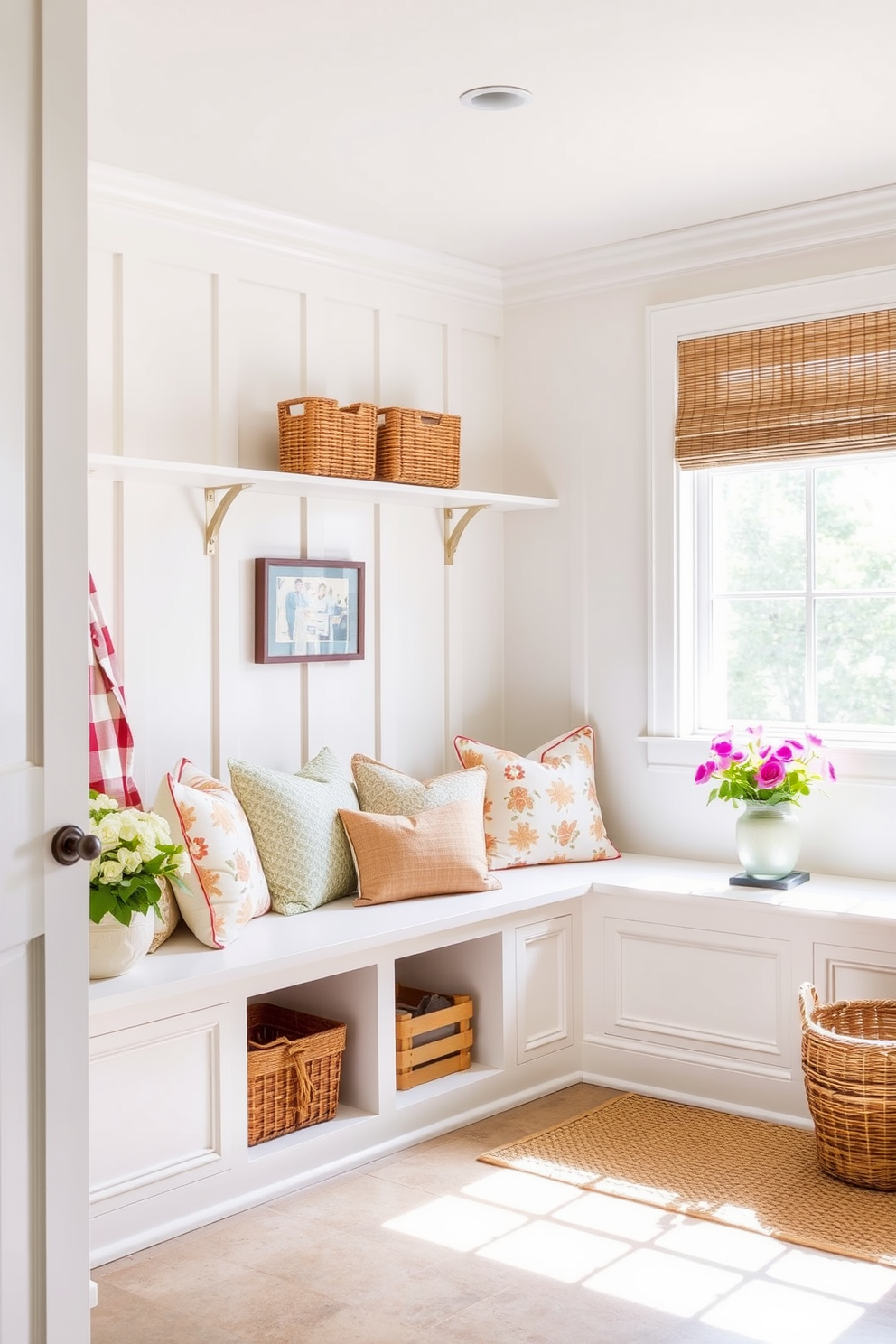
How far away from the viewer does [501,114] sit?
3.10 meters

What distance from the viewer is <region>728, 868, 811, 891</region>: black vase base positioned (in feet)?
11.9

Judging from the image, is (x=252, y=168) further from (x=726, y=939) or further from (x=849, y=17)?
(x=726, y=939)

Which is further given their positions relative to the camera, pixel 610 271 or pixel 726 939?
pixel 610 271

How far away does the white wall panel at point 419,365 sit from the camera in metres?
4.25

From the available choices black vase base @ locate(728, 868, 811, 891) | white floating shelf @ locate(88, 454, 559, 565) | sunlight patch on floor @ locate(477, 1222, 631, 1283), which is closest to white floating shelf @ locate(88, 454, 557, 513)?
white floating shelf @ locate(88, 454, 559, 565)

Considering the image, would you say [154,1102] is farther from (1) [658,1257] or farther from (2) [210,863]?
(1) [658,1257]

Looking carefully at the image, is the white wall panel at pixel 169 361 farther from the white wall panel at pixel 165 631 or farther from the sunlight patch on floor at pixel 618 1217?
the sunlight patch on floor at pixel 618 1217

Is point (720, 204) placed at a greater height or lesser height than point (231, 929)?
greater

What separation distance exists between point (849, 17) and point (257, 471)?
1.75 metres

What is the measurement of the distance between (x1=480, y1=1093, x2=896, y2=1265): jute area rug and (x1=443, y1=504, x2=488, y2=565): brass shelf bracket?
1801 millimetres

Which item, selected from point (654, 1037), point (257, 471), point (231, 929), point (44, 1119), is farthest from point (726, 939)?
point (44, 1119)

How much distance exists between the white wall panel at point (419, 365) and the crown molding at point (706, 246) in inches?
14.0

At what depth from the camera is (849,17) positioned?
2621 millimetres

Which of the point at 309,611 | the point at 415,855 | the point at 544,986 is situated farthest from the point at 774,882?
the point at 309,611
